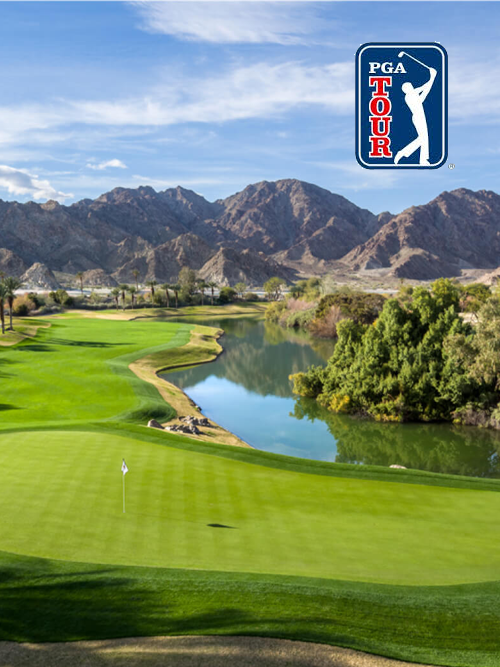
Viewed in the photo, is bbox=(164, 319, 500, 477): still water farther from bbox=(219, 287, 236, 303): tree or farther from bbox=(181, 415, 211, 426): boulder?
bbox=(219, 287, 236, 303): tree


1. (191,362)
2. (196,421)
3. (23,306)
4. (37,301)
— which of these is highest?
(37,301)

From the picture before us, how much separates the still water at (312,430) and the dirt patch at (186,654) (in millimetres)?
18920

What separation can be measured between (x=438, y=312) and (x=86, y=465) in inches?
997

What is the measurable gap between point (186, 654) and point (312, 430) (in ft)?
82.2

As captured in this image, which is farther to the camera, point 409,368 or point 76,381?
point 76,381

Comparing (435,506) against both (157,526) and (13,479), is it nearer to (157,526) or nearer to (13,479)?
(157,526)

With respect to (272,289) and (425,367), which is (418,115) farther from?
(272,289)

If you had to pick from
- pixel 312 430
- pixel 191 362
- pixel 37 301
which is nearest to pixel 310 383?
pixel 312 430

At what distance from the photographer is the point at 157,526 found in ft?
37.1

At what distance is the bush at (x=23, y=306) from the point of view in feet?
299

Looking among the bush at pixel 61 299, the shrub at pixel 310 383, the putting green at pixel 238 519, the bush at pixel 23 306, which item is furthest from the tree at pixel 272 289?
the putting green at pixel 238 519

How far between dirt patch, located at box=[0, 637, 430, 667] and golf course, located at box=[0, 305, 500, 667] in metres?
0.19

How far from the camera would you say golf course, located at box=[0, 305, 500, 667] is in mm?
8297

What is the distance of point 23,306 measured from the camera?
92.8 metres
